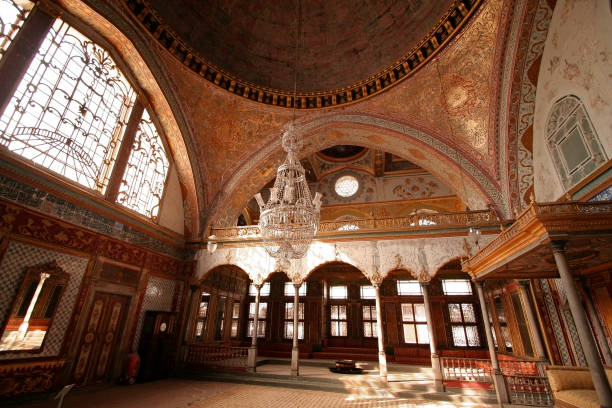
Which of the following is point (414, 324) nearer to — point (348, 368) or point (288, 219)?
point (348, 368)

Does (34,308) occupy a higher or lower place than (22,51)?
lower

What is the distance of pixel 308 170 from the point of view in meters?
12.4

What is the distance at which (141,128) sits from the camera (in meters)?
8.24

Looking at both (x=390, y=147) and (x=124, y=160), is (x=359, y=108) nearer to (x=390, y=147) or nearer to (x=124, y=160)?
(x=390, y=147)

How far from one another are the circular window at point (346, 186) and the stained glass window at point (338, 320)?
487 centimetres

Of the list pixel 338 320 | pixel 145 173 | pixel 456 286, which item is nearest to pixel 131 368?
pixel 145 173

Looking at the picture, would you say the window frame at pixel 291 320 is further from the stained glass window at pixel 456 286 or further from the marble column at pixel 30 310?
the marble column at pixel 30 310

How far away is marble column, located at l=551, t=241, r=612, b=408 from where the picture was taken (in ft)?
10.4

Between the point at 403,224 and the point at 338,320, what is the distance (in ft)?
19.8

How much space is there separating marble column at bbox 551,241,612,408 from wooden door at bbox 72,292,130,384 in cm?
863

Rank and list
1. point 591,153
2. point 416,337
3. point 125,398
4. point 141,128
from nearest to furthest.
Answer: point 591,153 < point 125,398 < point 141,128 < point 416,337

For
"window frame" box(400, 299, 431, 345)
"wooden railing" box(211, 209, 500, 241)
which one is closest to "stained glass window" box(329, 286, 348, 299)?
"window frame" box(400, 299, 431, 345)

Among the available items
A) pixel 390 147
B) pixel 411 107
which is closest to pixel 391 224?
pixel 390 147

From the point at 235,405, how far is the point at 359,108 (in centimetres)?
852
